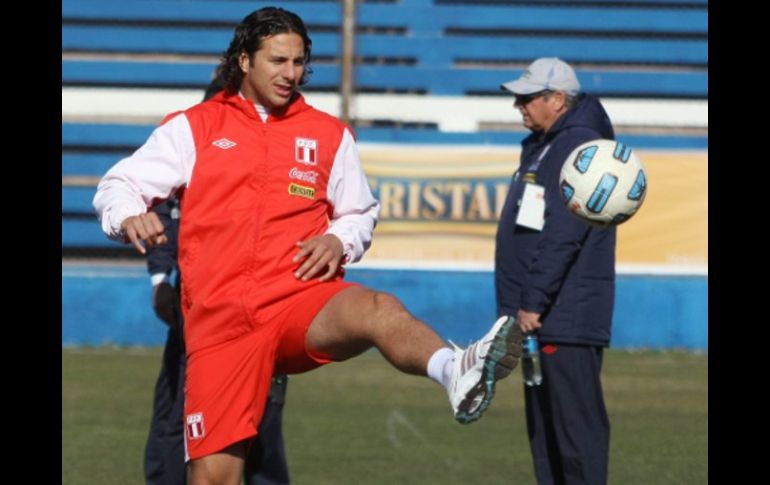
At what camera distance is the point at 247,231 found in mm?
6500

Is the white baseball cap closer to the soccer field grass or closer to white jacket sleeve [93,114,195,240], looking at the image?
white jacket sleeve [93,114,195,240]

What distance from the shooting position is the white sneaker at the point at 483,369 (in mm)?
5582

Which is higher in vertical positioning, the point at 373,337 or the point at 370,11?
the point at 370,11

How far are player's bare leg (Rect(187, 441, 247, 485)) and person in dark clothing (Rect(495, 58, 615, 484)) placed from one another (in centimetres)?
198

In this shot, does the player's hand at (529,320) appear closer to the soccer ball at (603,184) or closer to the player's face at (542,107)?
the soccer ball at (603,184)

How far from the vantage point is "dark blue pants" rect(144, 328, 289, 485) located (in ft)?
24.9

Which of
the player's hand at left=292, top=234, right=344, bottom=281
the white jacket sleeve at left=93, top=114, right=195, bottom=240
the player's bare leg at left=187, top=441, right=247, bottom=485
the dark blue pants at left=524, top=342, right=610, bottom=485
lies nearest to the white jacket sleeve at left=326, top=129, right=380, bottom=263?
the player's hand at left=292, top=234, right=344, bottom=281

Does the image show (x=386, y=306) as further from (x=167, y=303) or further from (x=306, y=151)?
(x=167, y=303)

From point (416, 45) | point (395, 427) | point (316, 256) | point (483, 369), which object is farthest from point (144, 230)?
point (416, 45)

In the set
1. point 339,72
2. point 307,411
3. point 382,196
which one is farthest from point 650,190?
point 307,411

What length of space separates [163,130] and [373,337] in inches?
53.7

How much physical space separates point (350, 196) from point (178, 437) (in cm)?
183
